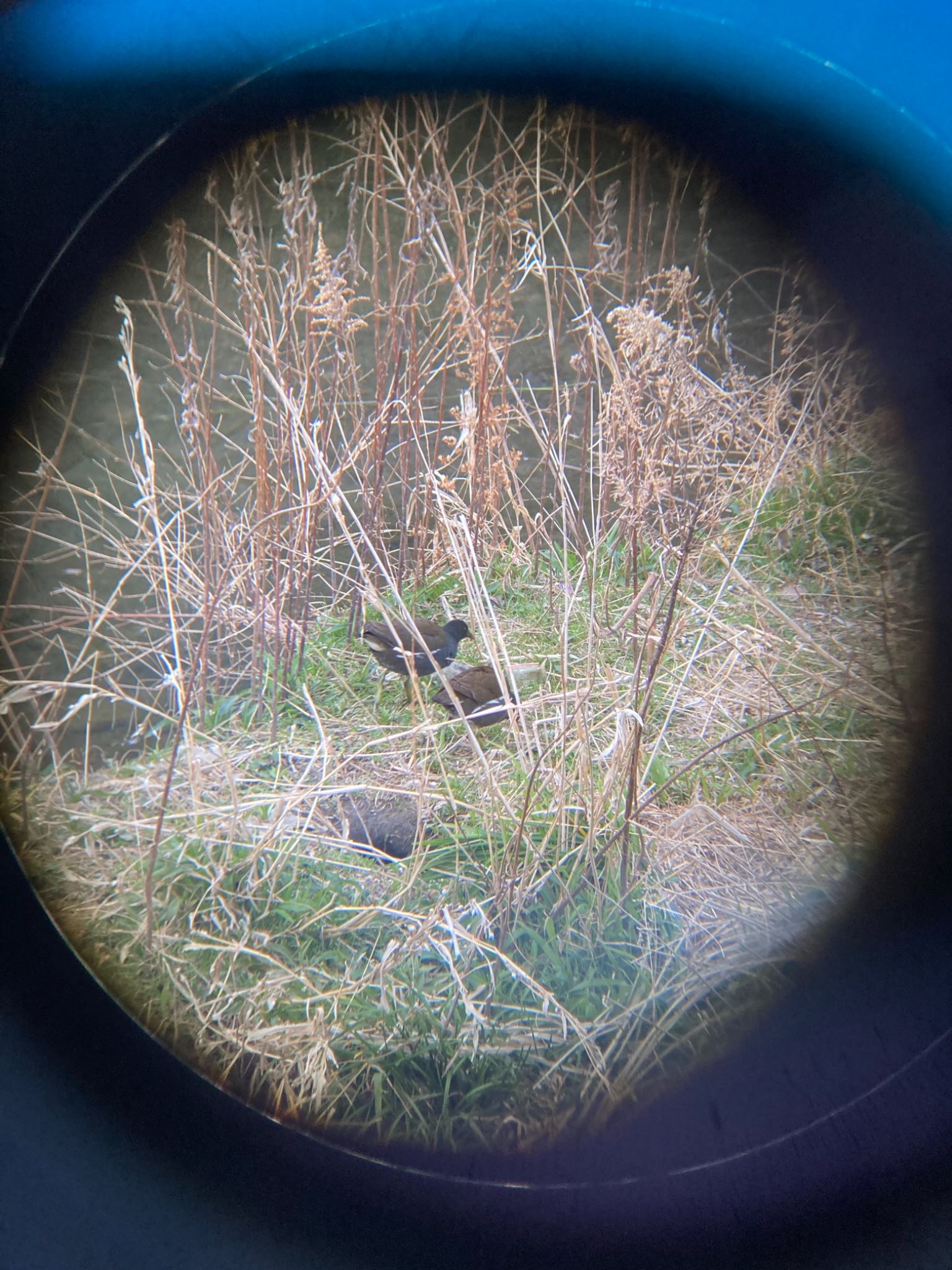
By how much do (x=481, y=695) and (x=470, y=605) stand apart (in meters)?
0.12

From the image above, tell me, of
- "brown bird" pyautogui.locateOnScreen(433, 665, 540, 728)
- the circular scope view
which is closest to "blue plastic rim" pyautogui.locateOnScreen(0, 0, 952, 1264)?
the circular scope view

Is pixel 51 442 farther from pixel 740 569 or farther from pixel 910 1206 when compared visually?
pixel 910 1206

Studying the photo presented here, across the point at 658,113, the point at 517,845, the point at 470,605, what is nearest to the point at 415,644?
the point at 470,605

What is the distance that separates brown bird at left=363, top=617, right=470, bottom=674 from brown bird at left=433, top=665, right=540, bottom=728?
35 mm

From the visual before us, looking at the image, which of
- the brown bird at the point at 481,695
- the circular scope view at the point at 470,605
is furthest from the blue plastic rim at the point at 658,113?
the brown bird at the point at 481,695

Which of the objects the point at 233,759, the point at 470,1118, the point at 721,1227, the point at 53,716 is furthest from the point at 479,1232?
the point at 53,716

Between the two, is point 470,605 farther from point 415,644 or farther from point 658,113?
point 658,113

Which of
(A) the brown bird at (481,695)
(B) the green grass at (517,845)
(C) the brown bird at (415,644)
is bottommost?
(B) the green grass at (517,845)

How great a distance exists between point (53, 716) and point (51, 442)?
15.8 inches

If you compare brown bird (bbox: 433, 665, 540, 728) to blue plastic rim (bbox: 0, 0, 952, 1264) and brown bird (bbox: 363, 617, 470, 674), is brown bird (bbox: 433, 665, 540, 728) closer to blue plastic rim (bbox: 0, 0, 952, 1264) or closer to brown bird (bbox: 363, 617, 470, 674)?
brown bird (bbox: 363, 617, 470, 674)

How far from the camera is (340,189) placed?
102cm

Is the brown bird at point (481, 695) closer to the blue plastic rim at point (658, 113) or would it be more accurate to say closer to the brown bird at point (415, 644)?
the brown bird at point (415, 644)

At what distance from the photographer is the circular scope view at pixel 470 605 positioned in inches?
39.3

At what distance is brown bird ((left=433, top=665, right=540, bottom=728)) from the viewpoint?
3.45 feet
